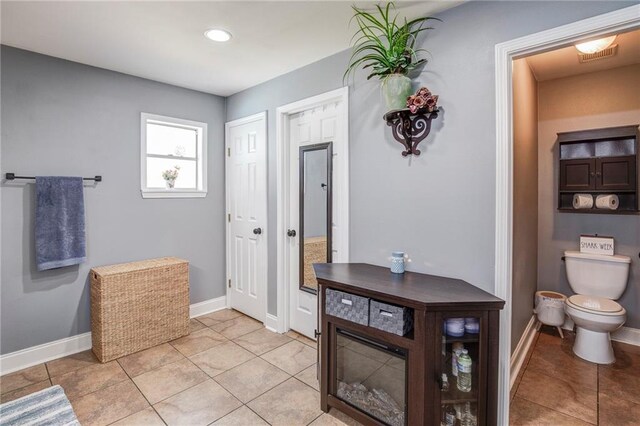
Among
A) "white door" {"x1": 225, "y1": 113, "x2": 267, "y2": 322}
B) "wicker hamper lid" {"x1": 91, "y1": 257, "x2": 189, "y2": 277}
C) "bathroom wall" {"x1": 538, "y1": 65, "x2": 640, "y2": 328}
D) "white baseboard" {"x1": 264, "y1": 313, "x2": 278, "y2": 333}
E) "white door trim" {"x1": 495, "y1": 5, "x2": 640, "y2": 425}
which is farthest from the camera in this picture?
"white door" {"x1": 225, "y1": 113, "x2": 267, "y2": 322}

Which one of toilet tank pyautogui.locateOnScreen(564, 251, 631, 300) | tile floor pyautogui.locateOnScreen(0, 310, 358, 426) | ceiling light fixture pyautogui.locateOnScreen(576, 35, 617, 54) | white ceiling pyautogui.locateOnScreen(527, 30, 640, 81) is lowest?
tile floor pyautogui.locateOnScreen(0, 310, 358, 426)

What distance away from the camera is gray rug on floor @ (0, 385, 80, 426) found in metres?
1.82

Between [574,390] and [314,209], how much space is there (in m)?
2.28

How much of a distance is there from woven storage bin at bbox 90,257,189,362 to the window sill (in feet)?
2.18

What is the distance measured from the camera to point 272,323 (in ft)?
10.2

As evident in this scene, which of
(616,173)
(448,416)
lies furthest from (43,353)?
(616,173)

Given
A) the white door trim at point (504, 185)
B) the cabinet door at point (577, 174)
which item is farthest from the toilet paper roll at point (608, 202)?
the white door trim at point (504, 185)

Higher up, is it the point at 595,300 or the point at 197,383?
the point at 595,300

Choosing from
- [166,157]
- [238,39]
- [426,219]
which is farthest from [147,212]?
[426,219]

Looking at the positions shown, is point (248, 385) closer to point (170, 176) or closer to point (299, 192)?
point (299, 192)

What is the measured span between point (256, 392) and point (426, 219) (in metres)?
1.64

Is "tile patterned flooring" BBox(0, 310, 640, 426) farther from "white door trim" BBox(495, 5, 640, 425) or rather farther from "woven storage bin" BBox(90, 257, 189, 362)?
"white door trim" BBox(495, 5, 640, 425)

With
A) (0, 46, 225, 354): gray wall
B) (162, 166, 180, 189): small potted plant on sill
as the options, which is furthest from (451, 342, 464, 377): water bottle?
(162, 166, 180, 189): small potted plant on sill

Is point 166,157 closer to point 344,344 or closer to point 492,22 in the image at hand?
point 344,344
